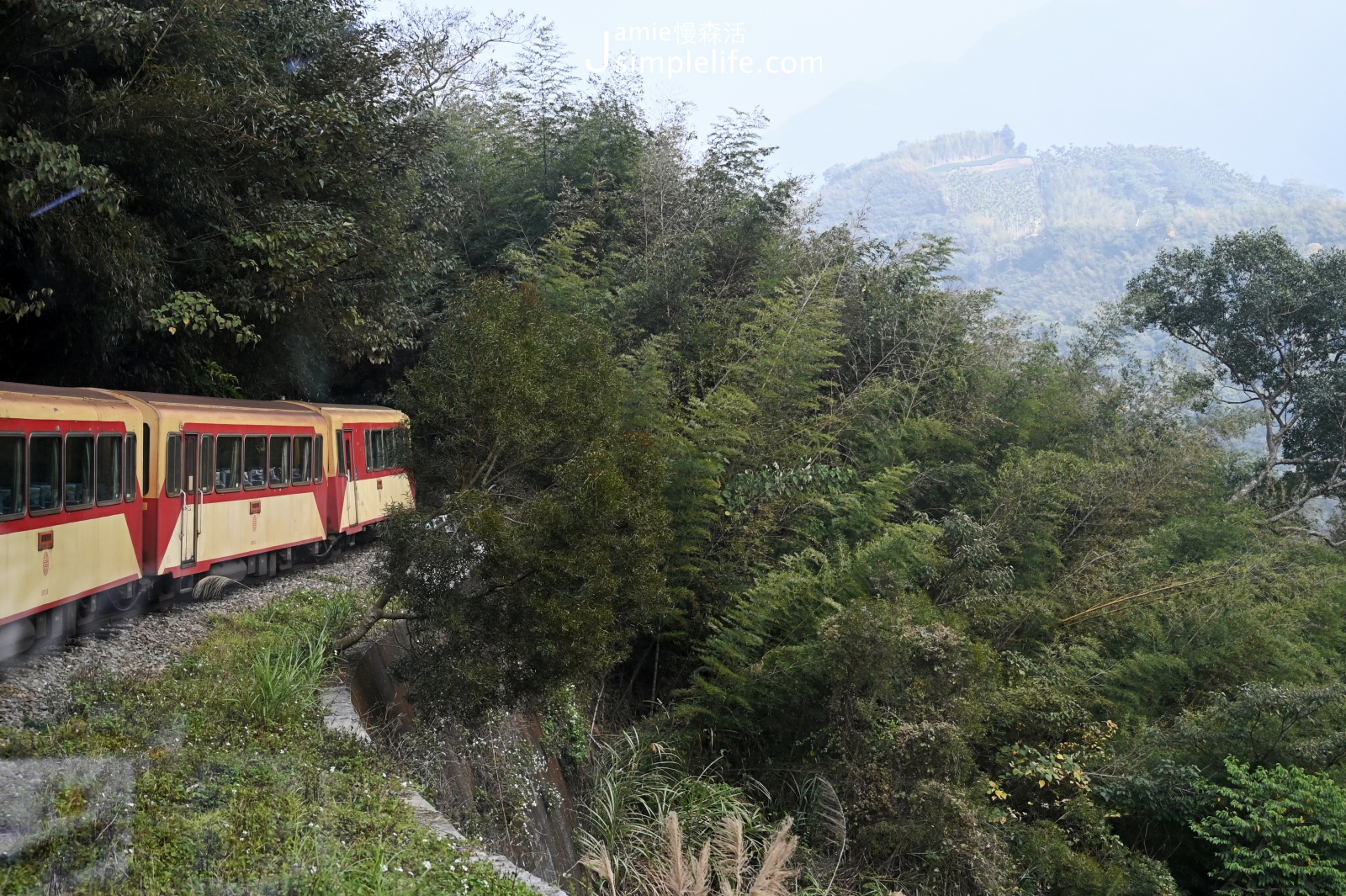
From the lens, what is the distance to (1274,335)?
62.4 ft

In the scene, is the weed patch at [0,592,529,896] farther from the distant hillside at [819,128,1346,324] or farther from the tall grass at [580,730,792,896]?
the distant hillside at [819,128,1346,324]

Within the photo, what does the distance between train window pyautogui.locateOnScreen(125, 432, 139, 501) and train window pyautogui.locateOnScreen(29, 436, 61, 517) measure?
109cm

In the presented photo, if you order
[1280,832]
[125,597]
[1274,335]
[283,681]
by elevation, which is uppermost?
[1274,335]

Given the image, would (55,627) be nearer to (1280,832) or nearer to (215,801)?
(215,801)

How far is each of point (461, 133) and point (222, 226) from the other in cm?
1188

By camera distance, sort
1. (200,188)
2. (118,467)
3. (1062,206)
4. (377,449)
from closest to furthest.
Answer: (118,467)
(200,188)
(377,449)
(1062,206)

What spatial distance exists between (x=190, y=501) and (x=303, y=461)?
2.47m

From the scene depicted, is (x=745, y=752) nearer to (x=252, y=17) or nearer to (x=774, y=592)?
(x=774, y=592)

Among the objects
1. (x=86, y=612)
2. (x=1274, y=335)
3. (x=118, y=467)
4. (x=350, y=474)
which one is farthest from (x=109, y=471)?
(x=1274, y=335)

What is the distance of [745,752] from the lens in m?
9.04

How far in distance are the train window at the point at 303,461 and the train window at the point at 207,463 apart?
1.77m

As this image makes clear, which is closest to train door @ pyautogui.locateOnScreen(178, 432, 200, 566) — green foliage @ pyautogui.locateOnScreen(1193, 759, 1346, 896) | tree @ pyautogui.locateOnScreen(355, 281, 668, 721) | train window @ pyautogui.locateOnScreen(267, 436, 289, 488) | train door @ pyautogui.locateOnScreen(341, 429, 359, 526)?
train window @ pyautogui.locateOnScreen(267, 436, 289, 488)

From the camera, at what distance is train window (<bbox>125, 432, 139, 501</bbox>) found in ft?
27.0

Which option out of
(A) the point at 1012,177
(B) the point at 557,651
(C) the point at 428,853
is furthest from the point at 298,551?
(A) the point at 1012,177
